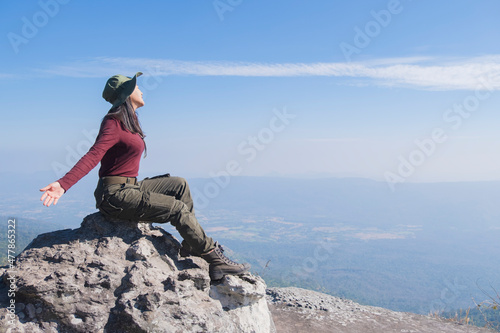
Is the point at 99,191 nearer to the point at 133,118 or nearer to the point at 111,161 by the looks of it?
the point at 111,161

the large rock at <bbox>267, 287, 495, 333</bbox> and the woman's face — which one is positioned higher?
the woman's face

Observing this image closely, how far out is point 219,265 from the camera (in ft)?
19.9

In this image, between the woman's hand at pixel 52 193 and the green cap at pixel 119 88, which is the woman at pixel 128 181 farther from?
the woman's hand at pixel 52 193

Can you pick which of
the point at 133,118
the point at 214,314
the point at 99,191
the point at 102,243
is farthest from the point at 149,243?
the point at 133,118

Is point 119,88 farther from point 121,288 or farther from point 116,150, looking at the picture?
point 121,288

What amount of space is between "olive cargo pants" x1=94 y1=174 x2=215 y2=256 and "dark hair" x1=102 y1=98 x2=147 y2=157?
87cm

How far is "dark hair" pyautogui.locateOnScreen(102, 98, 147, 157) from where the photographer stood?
554 centimetres

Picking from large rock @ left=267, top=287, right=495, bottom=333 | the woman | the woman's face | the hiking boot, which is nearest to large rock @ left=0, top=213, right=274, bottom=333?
the hiking boot

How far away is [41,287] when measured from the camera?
4.92 meters

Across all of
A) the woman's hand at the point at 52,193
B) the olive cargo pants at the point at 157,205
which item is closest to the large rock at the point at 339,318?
the olive cargo pants at the point at 157,205

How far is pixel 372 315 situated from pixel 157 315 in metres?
7.21

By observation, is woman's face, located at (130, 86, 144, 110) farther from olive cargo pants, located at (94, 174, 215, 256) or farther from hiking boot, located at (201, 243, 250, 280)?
hiking boot, located at (201, 243, 250, 280)

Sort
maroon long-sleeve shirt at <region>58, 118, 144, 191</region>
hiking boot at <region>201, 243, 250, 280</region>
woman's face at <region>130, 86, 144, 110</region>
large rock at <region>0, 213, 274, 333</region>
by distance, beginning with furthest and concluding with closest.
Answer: hiking boot at <region>201, 243, 250, 280</region>, woman's face at <region>130, 86, 144, 110</region>, maroon long-sleeve shirt at <region>58, 118, 144, 191</region>, large rock at <region>0, 213, 274, 333</region>

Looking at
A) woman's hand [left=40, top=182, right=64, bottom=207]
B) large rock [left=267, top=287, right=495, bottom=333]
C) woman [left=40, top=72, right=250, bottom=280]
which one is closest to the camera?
woman's hand [left=40, top=182, right=64, bottom=207]
